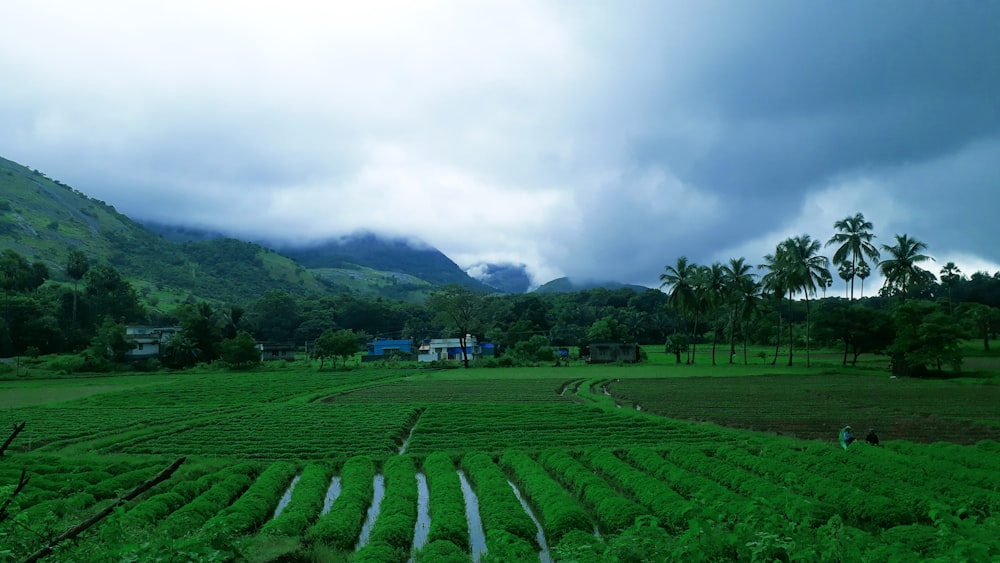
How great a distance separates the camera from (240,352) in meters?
93.2

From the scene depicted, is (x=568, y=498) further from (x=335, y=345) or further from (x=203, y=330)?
(x=203, y=330)

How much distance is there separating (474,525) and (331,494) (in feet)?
23.1

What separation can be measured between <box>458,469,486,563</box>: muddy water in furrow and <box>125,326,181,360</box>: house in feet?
312

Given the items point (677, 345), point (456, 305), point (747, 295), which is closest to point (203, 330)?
point (456, 305)

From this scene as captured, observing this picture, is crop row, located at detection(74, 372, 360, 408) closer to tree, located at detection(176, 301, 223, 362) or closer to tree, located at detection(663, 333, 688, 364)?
tree, located at detection(176, 301, 223, 362)

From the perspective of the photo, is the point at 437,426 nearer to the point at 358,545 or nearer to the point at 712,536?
the point at 358,545

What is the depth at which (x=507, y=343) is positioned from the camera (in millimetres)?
123125

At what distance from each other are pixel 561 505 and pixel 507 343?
105 m

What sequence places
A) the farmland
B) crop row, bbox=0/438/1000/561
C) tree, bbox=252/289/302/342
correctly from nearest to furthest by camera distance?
the farmland → crop row, bbox=0/438/1000/561 → tree, bbox=252/289/302/342

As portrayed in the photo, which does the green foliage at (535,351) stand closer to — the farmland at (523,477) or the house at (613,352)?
the house at (613,352)

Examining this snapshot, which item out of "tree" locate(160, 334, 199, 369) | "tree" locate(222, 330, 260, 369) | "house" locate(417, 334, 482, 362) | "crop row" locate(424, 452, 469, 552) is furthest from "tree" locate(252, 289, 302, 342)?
"crop row" locate(424, 452, 469, 552)

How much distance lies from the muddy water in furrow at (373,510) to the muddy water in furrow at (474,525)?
295 centimetres

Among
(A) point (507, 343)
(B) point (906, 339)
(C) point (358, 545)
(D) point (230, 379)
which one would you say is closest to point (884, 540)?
(C) point (358, 545)

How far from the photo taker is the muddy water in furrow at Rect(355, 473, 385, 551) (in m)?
17.2
